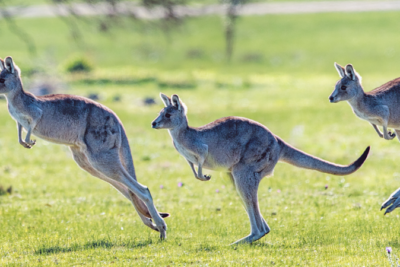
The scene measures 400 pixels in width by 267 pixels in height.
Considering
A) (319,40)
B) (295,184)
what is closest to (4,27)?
(319,40)

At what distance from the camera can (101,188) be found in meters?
11.6

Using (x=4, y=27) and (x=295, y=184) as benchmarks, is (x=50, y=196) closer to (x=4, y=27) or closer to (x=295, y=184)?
(x=295, y=184)

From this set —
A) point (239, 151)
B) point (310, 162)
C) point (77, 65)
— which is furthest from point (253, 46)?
point (239, 151)

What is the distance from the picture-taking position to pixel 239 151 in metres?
7.04

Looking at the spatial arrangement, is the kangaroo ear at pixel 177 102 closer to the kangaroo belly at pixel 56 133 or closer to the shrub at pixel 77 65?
the kangaroo belly at pixel 56 133

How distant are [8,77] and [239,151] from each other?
112 inches

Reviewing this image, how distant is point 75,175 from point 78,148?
18.4 feet

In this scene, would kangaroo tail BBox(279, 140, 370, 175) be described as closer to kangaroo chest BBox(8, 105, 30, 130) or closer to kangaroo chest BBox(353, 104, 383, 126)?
kangaroo chest BBox(353, 104, 383, 126)

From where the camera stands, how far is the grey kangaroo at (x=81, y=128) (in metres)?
6.89

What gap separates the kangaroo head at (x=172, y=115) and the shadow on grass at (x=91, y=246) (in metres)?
1.47

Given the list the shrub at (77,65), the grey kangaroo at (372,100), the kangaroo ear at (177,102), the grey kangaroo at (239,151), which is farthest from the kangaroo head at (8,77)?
the shrub at (77,65)

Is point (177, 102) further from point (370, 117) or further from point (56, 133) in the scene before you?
point (370, 117)

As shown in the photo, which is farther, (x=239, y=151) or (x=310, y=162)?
(x=310, y=162)

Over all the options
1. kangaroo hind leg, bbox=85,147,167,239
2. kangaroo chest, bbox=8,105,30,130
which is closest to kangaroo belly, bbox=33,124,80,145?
kangaroo chest, bbox=8,105,30,130
